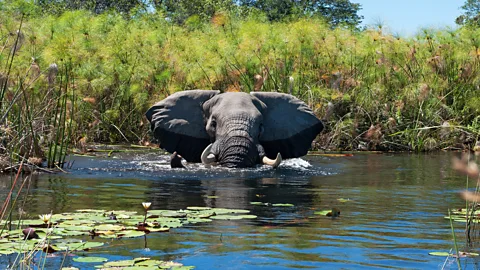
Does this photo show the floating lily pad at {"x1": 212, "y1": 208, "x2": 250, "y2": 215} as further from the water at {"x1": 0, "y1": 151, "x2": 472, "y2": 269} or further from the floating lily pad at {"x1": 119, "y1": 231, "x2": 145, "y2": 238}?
the floating lily pad at {"x1": 119, "y1": 231, "x2": 145, "y2": 238}

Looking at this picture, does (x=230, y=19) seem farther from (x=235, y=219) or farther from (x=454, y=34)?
(x=235, y=219)

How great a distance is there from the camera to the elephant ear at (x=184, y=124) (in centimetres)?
1449

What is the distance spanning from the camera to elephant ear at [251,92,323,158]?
14422mm

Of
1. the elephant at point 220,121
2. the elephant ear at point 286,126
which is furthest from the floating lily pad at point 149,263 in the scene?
the elephant ear at point 286,126

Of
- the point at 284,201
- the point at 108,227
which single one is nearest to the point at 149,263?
the point at 108,227

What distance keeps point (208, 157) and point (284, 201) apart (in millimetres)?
4074

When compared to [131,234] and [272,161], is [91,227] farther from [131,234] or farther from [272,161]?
[272,161]

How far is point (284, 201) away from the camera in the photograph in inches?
375

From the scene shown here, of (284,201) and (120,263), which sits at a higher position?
(284,201)

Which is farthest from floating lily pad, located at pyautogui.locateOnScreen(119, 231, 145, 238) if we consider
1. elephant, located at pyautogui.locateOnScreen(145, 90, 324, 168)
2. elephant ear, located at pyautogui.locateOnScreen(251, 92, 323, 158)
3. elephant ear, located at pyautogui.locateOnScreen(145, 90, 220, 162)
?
elephant ear, located at pyautogui.locateOnScreen(145, 90, 220, 162)

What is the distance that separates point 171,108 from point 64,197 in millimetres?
5246

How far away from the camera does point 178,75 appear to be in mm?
19938

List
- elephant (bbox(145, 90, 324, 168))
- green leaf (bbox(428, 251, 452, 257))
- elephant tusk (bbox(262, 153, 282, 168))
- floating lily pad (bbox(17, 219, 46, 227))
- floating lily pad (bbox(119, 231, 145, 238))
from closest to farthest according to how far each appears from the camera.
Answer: green leaf (bbox(428, 251, 452, 257)) < floating lily pad (bbox(119, 231, 145, 238)) < floating lily pad (bbox(17, 219, 46, 227)) < elephant tusk (bbox(262, 153, 282, 168)) < elephant (bbox(145, 90, 324, 168))

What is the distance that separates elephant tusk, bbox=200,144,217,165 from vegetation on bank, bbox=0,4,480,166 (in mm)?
4541
